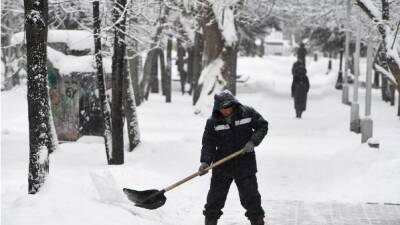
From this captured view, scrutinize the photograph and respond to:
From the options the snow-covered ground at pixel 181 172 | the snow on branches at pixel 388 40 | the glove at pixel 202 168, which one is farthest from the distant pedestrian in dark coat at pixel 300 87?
the glove at pixel 202 168

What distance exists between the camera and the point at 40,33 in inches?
283

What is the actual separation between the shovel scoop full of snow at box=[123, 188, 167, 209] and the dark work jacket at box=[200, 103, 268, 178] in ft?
2.22

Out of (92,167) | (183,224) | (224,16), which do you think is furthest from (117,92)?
(224,16)

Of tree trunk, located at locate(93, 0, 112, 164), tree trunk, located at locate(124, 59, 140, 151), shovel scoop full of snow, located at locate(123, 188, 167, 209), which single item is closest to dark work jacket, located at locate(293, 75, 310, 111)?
tree trunk, located at locate(124, 59, 140, 151)

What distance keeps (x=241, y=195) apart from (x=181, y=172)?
426cm

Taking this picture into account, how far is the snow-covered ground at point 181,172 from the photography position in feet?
23.7

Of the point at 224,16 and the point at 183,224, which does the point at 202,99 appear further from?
the point at 183,224

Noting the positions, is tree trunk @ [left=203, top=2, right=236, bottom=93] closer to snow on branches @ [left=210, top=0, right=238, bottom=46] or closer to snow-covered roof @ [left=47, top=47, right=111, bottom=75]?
snow on branches @ [left=210, top=0, right=238, bottom=46]

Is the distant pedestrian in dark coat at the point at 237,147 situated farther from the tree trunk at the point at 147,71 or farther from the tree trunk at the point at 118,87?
the tree trunk at the point at 147,71

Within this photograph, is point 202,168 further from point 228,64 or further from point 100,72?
point 228,64

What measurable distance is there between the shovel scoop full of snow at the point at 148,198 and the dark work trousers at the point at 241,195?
512mm

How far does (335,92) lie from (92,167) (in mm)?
23497

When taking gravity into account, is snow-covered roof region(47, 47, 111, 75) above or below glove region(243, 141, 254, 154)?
above

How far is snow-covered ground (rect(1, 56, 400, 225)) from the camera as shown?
7234 millimetres
